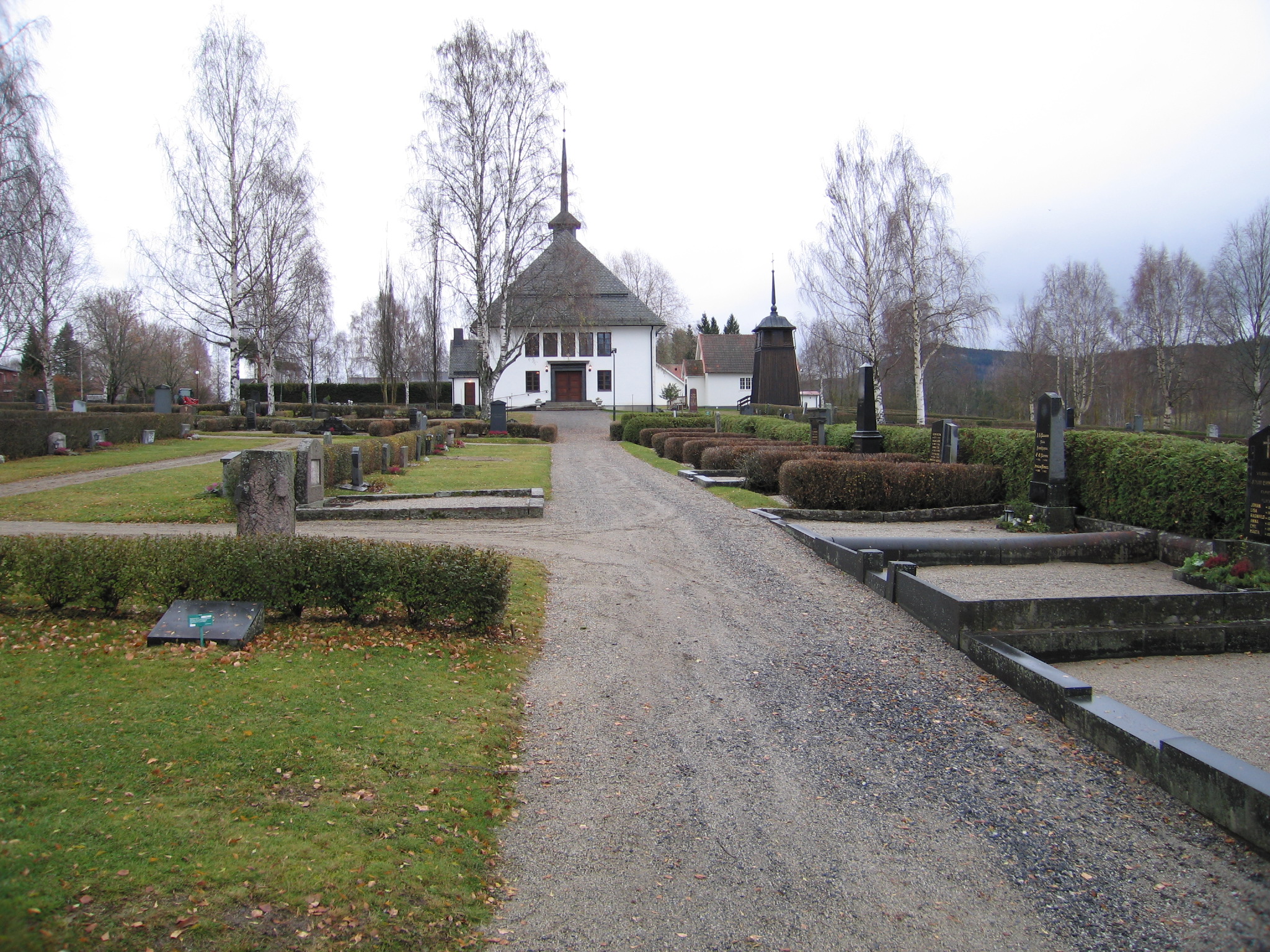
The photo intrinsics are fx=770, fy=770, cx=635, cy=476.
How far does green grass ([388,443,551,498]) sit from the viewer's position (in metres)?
15.8

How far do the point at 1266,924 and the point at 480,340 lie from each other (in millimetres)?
31086

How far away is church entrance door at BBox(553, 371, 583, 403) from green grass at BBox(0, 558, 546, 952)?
4408cm

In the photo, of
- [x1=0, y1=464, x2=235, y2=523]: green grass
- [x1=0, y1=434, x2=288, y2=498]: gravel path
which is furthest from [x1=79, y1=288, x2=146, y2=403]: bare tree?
[x1=0, y1=464, x2=235, y2=523]: green grass

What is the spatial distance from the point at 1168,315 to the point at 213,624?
49.1 m

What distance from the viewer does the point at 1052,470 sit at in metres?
12.7

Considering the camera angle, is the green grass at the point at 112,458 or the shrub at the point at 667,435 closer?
the green grass at the point at 112,458

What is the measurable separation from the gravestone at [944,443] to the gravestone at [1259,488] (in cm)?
644

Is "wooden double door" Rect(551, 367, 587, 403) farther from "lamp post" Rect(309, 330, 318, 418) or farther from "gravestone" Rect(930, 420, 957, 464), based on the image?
"gravestone" Rect(930, 420, 957, 464)

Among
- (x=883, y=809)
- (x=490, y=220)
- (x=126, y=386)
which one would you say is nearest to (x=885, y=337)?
(x=490, y=220)

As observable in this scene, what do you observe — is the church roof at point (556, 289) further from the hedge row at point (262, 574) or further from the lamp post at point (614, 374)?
the hedge row at point (262, 574)

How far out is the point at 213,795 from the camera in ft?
11.6

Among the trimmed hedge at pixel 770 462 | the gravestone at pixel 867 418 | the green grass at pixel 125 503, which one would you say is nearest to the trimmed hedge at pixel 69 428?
the green grass at pixel 125 503

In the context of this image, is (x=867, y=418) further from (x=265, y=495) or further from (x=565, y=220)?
(x=565, y=220)

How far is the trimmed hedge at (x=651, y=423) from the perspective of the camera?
30.7 meters
